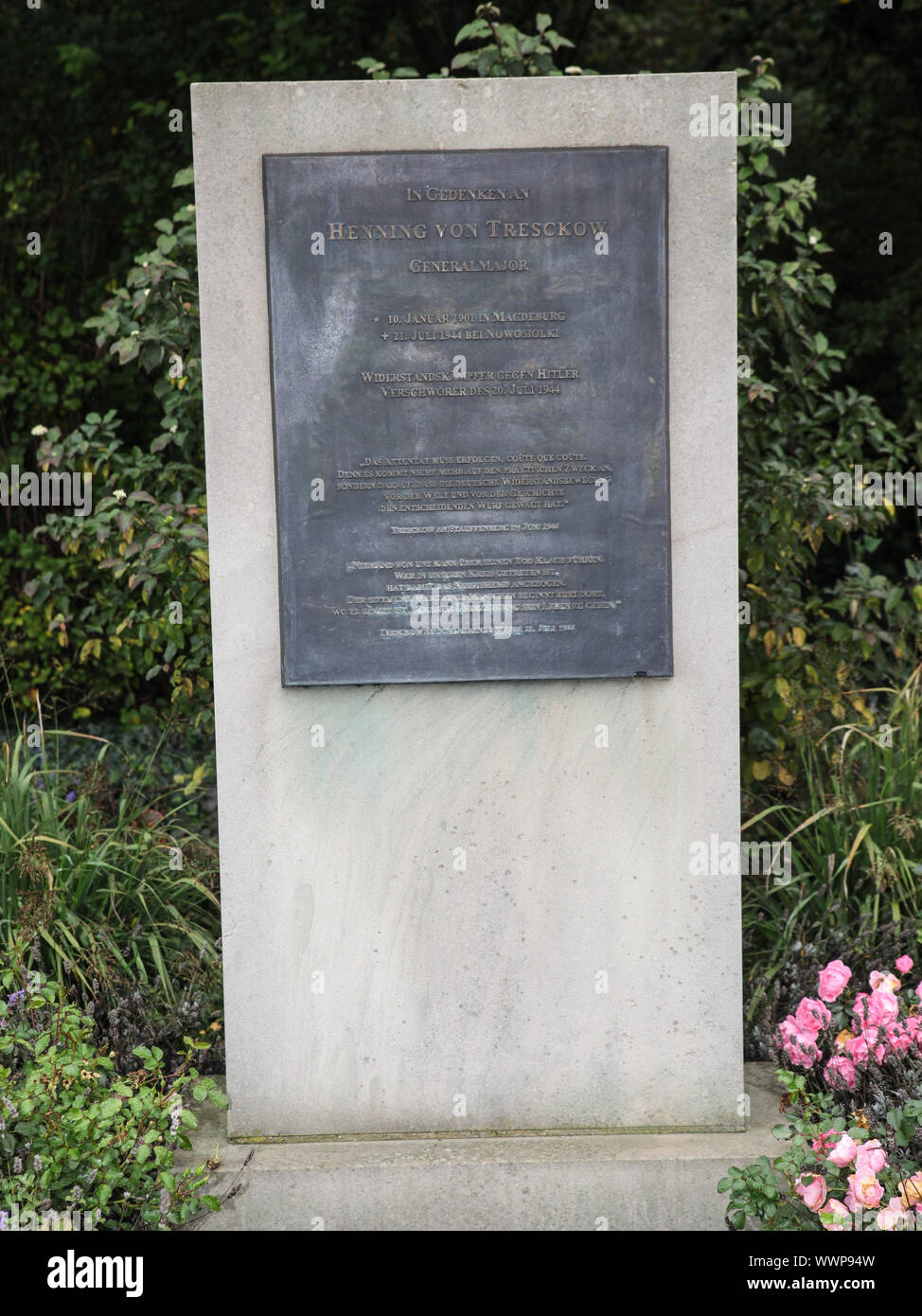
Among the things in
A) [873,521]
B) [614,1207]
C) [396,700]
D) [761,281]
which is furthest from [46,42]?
[614,1207]

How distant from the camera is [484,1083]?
12.1ft

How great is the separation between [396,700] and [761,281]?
8.51 feet

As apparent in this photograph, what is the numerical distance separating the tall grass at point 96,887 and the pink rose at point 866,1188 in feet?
7.52

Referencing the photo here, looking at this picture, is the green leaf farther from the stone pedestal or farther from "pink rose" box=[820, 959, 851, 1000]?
"pink rose" box=[820, 959, 851, 1000]

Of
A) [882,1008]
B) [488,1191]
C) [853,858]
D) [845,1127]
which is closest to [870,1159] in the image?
[845,1127]

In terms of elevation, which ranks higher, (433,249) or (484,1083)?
(433,249)

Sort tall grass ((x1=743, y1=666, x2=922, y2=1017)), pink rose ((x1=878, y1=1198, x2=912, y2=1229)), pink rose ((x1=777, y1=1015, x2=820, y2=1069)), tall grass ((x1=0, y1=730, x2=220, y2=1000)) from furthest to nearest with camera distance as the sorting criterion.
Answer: tall grass ((x1=743, y1=666, x2=922, y2=1017))
tall grass ((x1=0, y1=730, x2=220, y2=1000))
pink rose ((x1=777, y1=1015, x2=820, y2=1069))
pink rose ((x1=878, y1=1198, x2=912, y2=1229))

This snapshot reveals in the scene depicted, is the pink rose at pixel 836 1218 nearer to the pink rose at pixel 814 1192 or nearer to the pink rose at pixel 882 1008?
the pink rose at pixel 814 1192

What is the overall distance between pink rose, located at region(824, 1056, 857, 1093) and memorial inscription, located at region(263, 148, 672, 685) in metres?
1.18

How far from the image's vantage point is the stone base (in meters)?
3.52

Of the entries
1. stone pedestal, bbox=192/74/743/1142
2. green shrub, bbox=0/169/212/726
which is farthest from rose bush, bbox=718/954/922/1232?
green shrub, bbox=0/169/212/726

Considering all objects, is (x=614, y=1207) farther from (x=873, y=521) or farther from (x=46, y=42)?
(x=46, y=42)

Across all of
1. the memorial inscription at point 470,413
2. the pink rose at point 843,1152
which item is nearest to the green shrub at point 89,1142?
the memorial inscription at point 470,413

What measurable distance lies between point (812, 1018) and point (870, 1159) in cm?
70
